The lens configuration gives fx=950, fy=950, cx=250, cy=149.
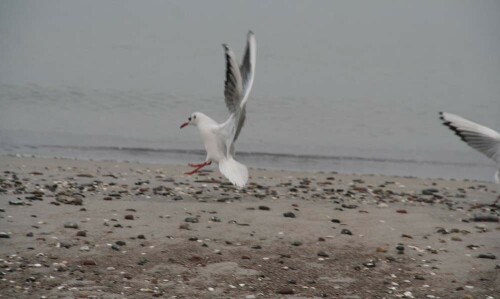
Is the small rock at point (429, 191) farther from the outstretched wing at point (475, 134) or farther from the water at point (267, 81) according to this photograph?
the water at point (267, 81)

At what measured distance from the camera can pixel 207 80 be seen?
19.7m

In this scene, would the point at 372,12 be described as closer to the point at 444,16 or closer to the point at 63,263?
the point at 444,16

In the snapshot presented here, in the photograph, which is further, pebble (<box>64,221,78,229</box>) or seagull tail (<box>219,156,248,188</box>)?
seagull tail (<box>219,156,248,188</box>)

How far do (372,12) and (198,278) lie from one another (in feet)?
100

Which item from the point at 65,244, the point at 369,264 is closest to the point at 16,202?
the point at 65,244

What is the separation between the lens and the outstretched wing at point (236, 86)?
24.4 ft

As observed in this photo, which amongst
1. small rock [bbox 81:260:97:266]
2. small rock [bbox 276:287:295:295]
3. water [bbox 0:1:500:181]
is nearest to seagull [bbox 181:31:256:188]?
small rock [bbox 81:260:97:266]

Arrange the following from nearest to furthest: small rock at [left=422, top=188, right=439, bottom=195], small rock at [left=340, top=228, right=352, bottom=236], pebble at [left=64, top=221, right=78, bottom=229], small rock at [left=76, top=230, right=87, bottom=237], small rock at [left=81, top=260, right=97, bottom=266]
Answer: small rock at [left=81, top=260, right=97, bottom=266]
small rock at [left=76, top=230, right=87, bottom=237]
pebble at [left=64, top=221, right=78, bottom=229]
small rock at [left=340, top=228, right=352, bottom=236]
small rock at [left=422, top=188, right=439, bottom=195]

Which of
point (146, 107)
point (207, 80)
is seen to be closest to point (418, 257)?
point (146, 107)

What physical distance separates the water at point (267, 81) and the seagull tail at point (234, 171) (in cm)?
340

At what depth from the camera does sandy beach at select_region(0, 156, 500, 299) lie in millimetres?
5301

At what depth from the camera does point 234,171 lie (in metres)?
7.71

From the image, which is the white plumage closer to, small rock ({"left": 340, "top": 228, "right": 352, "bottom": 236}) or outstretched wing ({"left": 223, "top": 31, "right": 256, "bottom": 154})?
outstretched wing ({"left": 223, "top": 31, "right": 256, "bottom": 154})

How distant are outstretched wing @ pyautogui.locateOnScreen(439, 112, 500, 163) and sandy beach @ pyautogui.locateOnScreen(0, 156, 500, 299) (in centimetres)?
51
